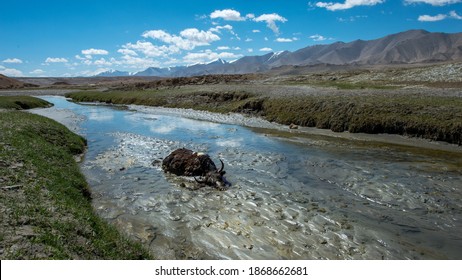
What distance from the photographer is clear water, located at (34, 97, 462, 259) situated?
9391 millimetres

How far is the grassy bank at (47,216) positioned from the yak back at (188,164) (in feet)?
14.1

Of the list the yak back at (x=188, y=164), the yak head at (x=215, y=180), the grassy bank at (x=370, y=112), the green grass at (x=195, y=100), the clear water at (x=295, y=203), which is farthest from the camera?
the green grass at (x=195, y=100)

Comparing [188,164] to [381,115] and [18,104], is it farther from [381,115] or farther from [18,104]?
[18,104]

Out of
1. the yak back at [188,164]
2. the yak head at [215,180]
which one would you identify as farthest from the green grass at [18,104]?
the yak head at [215,180]

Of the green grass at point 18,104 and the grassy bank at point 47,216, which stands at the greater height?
the green grass at point 18,104

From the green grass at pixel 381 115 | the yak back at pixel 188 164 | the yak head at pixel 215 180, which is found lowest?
the yak head at pixel 215 180

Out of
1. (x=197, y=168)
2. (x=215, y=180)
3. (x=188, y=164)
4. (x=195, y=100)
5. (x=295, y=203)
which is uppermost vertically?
(x=195, y=100)

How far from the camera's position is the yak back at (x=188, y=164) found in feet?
51.0

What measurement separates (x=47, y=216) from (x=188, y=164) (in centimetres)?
803

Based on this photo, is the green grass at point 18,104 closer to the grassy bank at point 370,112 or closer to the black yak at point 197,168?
the grassy bank at point 370,112

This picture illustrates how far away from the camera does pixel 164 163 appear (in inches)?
668

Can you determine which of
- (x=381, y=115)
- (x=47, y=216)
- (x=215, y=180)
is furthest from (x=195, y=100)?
(x=47, y=216)

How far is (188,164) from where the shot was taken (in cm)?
1596

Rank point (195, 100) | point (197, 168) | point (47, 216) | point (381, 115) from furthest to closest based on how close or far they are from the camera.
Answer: point (195, 100) → point (381, 115) → point (197, 168) → point (47, 216)
